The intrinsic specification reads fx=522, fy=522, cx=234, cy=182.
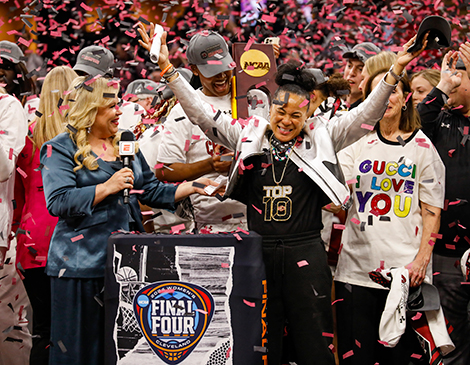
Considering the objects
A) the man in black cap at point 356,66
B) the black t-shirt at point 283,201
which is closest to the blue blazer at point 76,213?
the black t-shirt at point 283,201

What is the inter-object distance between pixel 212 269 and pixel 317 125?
1049 mm

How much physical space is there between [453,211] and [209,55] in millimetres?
1880

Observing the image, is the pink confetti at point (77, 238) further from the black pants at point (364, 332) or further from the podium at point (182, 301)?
the black pants at point (364, 332)

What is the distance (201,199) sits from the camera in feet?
11.1

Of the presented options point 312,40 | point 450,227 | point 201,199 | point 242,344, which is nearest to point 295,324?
point 242,344

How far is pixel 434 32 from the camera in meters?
2.75

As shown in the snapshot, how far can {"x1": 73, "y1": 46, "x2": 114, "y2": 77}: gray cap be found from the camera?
4.16 m

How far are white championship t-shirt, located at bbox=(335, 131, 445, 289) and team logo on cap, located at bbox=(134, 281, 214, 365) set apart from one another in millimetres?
1073

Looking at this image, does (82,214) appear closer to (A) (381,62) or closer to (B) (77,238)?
(B) (77,238)

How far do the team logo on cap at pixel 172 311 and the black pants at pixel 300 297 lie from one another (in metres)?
0.45

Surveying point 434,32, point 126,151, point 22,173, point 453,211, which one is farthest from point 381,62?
point 22,173

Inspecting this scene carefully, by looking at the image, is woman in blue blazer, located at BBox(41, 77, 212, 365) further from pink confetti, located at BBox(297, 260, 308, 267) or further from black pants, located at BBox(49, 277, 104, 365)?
pink confetti, located at BBox(297, 260, 308, 267)

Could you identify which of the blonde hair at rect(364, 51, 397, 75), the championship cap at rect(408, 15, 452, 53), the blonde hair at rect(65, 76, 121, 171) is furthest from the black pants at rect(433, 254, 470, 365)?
the blonde hair at rect(65, 76, 121, 171)

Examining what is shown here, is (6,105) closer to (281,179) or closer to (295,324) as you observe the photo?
(281,179)
